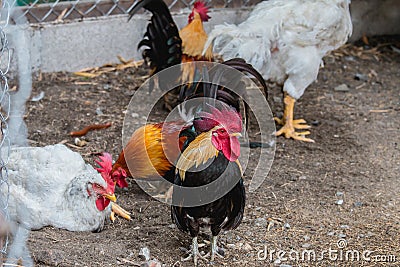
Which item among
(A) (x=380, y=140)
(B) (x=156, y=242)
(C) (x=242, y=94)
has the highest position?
(C) (x=242, y=94)

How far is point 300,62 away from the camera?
4.25 m

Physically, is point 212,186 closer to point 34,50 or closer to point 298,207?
point 298,207

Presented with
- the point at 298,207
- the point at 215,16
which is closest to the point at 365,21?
the point at 215,16

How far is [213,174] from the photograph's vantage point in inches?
107

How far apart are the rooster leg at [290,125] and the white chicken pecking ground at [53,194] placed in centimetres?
164

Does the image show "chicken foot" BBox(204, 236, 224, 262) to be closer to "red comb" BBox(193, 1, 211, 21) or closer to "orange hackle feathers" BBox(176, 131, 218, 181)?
"orange hackle feathers" BBox(176, 131, 218, 181)

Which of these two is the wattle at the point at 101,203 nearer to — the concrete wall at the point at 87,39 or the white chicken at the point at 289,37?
the white chicken at the point at 289,37

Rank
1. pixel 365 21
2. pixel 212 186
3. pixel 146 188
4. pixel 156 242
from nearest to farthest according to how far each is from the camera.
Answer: pixel 212 186, pixel 156 242, pixel 146 188, pixel 365 21

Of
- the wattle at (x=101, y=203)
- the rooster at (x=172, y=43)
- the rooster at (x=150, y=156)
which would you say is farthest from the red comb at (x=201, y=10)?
the wattle at (x=101, y=203)

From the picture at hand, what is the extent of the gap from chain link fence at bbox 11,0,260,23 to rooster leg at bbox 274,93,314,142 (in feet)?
4.71

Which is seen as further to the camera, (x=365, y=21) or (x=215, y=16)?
(x=365, y=21)

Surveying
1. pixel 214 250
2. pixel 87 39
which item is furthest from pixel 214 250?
pixel 87 39

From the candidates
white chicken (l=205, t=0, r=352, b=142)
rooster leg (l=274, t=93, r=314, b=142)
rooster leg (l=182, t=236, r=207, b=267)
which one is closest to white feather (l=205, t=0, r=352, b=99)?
white chicken (l=205, t=0, r=352, b=142)

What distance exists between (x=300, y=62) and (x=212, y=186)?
69.5 inches
